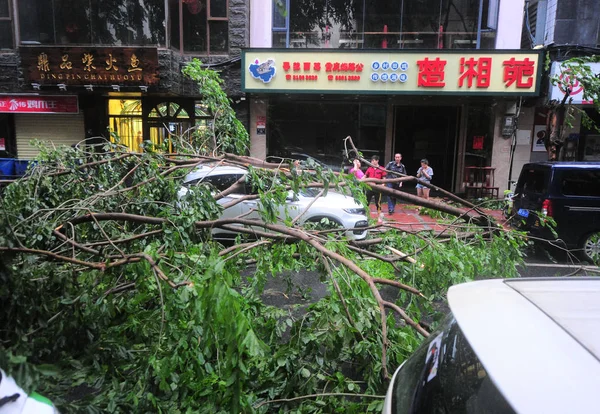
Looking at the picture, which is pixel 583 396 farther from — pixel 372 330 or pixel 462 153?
pixel 462 153

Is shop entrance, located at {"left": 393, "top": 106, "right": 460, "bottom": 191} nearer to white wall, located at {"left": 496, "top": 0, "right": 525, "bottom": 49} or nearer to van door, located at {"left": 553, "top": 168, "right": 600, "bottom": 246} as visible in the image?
white wall, located at {"left": 496, "top": 0, "right": 525, "bottom": 49}

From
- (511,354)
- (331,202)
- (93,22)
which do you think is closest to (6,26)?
(93,22)

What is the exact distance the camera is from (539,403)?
102cm

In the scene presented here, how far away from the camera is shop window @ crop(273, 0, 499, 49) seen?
1367cm

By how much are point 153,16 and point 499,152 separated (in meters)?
11.4

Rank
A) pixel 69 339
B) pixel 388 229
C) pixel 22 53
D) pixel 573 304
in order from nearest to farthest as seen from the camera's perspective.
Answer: pixel 573 304
pixel 69 339
pixel 388 229
pixel 22 53

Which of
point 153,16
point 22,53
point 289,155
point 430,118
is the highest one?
point 153,16

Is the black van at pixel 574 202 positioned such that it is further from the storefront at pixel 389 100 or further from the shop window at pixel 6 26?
the shop window at pixel 6 26

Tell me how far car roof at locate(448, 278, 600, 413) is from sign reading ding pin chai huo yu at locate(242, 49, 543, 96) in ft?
39.2

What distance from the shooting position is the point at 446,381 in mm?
1432

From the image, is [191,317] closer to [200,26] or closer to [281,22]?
[281,22]

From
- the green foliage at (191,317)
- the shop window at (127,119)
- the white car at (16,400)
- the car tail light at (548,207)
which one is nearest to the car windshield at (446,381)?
the green foliage at (191,317)

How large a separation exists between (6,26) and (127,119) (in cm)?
454

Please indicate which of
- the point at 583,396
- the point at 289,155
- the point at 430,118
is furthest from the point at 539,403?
the point at 430,118
